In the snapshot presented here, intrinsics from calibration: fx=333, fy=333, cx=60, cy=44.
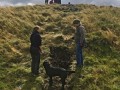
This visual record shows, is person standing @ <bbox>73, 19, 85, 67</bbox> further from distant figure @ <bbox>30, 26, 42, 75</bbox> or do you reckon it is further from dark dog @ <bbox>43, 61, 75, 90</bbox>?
distant figure @ <bbox>30, 26, 42, 75</bbox>

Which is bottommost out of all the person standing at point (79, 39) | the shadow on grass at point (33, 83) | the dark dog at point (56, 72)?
the shadow on grass at point (33, 83)

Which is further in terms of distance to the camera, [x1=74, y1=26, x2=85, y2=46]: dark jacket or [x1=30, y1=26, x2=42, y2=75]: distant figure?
[x1=74, y1=26, x2=85, y2=46]: dark jacket

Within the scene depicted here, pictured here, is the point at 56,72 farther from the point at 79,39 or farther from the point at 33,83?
the point at 79,39

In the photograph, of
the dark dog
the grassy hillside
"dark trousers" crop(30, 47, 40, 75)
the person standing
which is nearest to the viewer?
the dark dog

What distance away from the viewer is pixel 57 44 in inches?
732

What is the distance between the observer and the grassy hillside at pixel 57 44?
14641 mm

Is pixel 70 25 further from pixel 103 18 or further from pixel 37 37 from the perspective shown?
pixel 37 37

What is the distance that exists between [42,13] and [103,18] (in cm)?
518

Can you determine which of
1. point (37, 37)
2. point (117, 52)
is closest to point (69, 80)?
point (37, 37)

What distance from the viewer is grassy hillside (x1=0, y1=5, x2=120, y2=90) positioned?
14641mm

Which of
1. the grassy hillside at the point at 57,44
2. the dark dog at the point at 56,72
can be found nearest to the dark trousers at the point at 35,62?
the grassy hillside at the point at 57,44

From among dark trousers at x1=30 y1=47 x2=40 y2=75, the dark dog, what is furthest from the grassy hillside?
the dark dog

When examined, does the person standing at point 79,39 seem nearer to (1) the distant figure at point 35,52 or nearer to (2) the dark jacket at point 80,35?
(2) the dark jacket at point 80,35

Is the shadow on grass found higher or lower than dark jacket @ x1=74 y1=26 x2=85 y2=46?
lower
